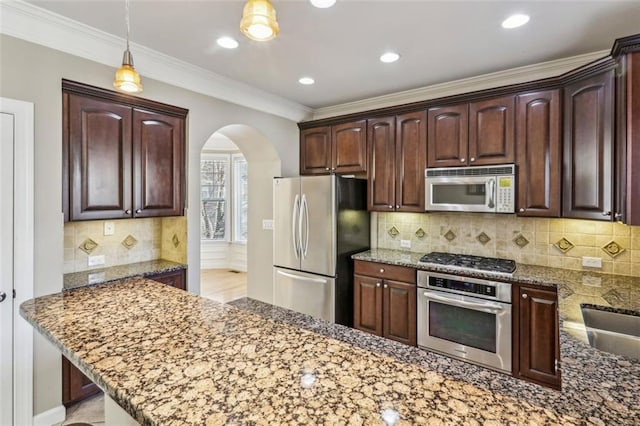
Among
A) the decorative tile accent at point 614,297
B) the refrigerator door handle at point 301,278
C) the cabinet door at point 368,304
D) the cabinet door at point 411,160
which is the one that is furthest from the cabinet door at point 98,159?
the decorative tile accent at point 614,297

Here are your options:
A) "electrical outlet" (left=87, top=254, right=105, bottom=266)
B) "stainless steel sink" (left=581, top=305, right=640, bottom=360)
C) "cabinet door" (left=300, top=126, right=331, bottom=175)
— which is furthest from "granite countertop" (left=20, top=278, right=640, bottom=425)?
"cabinet door" (left=300, top=126, right=331, bottom=175)

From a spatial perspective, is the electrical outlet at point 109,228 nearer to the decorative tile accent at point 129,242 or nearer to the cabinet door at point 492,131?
the decorative tile accent at point 129,242

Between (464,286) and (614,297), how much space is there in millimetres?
952

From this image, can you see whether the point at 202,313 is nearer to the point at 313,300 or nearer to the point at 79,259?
the point at 79,259

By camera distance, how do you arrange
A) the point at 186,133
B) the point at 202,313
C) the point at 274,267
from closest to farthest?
the point at 202,313
the point at 186,133
the point at 274,267

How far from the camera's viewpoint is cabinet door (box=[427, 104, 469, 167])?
3066mm

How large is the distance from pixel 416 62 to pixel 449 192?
121cm

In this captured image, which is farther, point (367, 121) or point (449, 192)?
point (367, 121)

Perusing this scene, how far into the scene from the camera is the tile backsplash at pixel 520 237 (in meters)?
2.65

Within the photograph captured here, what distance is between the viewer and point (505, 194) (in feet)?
9.28

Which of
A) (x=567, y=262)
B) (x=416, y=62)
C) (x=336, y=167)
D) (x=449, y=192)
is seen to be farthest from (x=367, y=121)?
(x=567, y=262)

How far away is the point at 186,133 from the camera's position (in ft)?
9.97

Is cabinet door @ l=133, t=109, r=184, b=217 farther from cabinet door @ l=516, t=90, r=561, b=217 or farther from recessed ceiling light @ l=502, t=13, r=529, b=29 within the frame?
cabinet door @ l=516, t=90, r=561, b=217

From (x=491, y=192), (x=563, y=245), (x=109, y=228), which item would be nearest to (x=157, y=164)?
(x=109, y=228)
